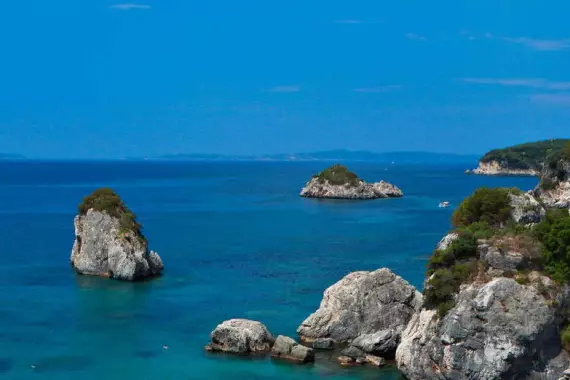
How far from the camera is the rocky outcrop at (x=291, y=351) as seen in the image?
40750mm

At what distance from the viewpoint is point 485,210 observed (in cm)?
Result: 6494

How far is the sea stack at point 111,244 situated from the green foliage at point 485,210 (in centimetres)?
2783

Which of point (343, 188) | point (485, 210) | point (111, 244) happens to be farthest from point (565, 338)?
point (343, 188)

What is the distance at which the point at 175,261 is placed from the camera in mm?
75812

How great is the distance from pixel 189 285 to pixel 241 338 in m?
21.2

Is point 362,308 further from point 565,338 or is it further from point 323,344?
A: point 565,338

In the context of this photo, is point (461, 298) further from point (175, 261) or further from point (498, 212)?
point (175, 261)

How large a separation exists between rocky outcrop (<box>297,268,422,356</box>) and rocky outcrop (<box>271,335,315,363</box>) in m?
3.26

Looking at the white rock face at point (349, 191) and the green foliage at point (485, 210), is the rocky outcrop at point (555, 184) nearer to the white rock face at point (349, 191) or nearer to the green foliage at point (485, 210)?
the white rock face at point (349, 191)

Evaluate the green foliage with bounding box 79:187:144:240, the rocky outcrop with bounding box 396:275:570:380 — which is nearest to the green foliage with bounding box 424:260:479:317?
the rocky outcrop with bounding box 396:275:570:380

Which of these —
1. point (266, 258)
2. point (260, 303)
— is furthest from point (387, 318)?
point (266, 258)

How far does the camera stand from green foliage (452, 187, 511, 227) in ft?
208

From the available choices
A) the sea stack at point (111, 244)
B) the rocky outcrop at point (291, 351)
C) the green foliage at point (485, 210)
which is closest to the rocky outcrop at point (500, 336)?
the rocky outcrop at point (291, 351)

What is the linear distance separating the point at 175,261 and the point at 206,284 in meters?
12.8
